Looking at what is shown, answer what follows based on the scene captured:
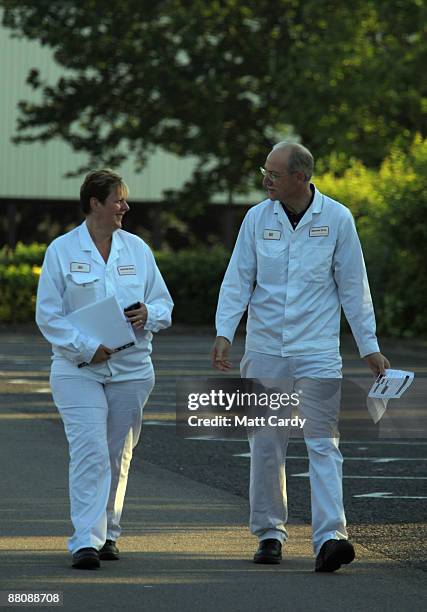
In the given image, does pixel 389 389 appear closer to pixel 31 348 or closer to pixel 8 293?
pixel 31 348

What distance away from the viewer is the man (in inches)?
297

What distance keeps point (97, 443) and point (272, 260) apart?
115cm

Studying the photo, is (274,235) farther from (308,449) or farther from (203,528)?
(203,528)

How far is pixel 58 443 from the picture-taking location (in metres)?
12.8

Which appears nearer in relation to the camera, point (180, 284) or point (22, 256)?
point (180, 284)

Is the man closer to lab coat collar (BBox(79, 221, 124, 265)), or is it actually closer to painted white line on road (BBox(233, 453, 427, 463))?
lab coat collar (BBox(79, 221, 124, 265))

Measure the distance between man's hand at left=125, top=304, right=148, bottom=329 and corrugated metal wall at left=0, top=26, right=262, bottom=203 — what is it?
4162cm

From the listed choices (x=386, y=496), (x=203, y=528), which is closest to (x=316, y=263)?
(x=203, y=528)

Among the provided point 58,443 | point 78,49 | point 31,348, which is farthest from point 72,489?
point 78,49

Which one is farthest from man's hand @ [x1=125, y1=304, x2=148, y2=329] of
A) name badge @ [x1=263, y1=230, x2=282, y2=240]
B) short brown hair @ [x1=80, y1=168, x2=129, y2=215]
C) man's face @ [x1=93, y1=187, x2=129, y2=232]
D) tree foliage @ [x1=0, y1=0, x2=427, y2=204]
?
tree foliage @ [x1=0, y1=0, x2=427, y2=204]

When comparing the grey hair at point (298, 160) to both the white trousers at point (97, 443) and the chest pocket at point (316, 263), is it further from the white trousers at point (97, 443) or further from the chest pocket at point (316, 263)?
the white trousers at point (97, 443)

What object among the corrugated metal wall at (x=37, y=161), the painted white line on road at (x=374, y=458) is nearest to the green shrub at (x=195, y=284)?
the corrugated metal wall at (x=37, y=161)

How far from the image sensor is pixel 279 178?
755 cm

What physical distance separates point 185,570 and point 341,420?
3.21 feet
